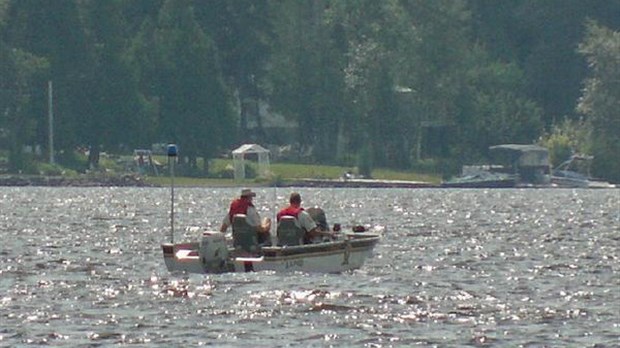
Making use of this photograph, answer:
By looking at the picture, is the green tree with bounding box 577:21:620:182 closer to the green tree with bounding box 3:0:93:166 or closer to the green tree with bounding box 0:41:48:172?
the green tree with bounding box 3:0:93:166

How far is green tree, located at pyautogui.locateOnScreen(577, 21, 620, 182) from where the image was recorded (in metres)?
157

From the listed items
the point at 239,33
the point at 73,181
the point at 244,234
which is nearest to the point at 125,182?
the point at 73,181

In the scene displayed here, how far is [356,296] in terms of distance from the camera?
48.7m

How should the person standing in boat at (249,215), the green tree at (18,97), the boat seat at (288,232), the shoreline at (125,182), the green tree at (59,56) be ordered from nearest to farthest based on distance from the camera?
the person standing in boat at (249,215) → the boat seat at (288,232) → the shoreline at (125,182) → the green tree at (18,97) → the green tree at (59,56)

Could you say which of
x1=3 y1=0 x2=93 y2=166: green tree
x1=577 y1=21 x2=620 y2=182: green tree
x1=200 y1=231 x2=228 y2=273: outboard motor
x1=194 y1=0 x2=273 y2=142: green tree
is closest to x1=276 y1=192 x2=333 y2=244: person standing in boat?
x1=200 y1=231 x2=228 y2=273: outboard motor

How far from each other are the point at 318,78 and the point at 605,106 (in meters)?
18.8

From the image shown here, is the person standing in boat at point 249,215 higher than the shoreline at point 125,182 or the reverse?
higher

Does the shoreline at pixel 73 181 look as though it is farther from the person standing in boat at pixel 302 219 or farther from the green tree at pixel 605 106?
the person standing in boat at pixel 302 219

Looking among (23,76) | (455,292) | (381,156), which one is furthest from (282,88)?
(455,292)

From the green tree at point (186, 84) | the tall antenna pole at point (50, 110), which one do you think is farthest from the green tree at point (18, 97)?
the green tree at point (186, 84)

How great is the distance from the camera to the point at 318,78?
6097 inches

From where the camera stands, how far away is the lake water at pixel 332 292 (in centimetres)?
4119

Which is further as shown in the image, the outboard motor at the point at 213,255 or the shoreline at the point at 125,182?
the shoreline at the point at 125,182

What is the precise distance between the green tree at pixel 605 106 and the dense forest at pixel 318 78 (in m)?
0.13
